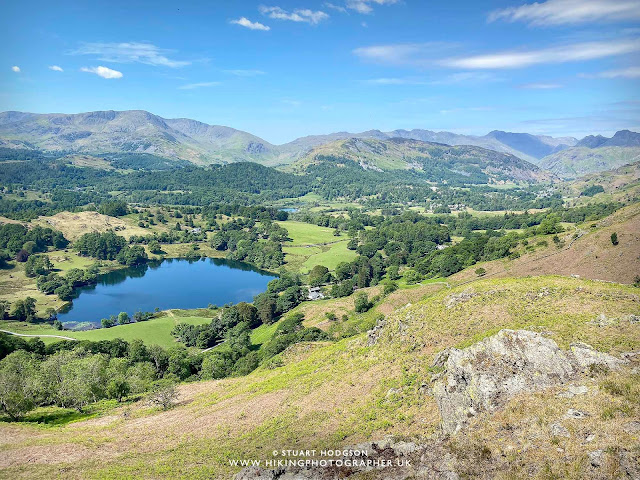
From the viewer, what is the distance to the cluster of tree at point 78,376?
49094 mm

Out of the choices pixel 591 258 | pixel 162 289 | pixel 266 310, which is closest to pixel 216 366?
pixel 266 310

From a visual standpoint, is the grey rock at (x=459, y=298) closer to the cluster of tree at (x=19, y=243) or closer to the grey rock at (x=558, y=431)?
the grey rock at (x=558, y=431)

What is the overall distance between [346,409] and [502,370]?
43.6 ft

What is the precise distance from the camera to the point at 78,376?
55.9m

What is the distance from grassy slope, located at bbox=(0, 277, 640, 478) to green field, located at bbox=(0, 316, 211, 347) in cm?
5865

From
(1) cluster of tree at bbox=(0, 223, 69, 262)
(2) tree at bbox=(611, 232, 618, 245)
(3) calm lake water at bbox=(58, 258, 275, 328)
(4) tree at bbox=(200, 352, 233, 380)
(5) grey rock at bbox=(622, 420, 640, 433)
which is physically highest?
(2) tree at bbox=(611, 232, 618, 245)

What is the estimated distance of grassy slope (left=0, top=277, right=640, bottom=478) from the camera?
90.4 feet

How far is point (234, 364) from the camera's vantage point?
238ft

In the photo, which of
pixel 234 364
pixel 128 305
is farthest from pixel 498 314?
pixel 128 305

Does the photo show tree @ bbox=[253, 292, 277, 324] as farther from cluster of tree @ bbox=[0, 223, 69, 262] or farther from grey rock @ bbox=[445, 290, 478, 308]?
cluster of tree @ bbox=[0, 223, 69, 262]

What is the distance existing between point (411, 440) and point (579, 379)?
12.4 metres

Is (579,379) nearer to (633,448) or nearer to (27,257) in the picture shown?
(633,448)

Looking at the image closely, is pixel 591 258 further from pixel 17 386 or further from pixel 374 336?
pixel 17 386

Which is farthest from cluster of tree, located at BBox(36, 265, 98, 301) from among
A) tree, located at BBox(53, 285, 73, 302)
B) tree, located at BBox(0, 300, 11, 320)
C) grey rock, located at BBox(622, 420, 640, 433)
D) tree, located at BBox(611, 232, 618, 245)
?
tree, located at BBox(611, 232, 618, 245)
